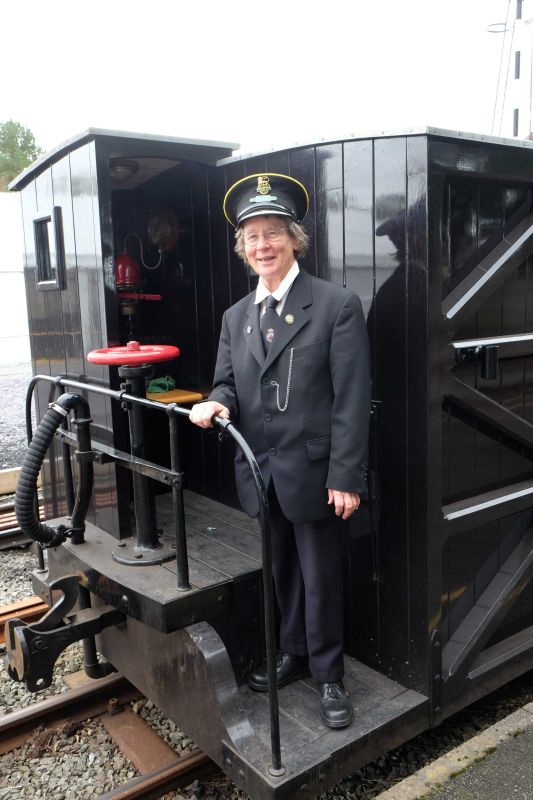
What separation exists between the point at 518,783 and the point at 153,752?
5.41 ft

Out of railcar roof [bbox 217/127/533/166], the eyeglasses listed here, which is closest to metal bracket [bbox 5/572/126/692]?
the eyeglasses

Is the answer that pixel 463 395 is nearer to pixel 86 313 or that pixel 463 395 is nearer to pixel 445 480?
pixel 445 480

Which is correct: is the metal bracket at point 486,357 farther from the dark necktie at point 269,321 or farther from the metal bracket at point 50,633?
the metal bracket at point 50,633

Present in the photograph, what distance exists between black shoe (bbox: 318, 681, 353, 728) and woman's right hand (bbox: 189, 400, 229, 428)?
1184 mm

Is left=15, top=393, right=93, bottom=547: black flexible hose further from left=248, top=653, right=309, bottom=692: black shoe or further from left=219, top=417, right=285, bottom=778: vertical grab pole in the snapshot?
left=248, top=653, right=309, bottom=692: black shoe

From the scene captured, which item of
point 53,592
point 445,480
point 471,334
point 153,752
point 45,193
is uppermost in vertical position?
point 45,193

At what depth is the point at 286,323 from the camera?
2787mm

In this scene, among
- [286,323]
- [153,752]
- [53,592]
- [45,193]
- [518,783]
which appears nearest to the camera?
[518,783]

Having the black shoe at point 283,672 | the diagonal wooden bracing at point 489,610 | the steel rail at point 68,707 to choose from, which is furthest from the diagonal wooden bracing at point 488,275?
the steel rail at point 68,707

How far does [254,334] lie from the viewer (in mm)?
2906

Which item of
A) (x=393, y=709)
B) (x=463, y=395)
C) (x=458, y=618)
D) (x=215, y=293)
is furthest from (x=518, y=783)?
(x=215, y=293)

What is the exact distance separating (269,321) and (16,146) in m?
44.5

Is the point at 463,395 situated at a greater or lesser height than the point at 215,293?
lesser

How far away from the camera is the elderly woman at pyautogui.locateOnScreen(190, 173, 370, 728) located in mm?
2648
